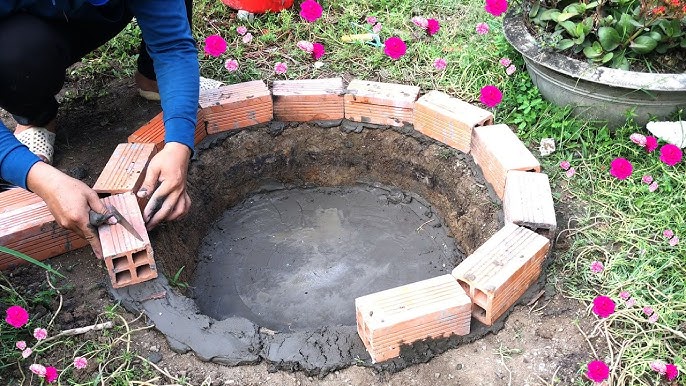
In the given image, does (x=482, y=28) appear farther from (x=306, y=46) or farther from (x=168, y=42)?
(x=168, y=42)

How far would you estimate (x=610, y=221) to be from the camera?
95.2 inches

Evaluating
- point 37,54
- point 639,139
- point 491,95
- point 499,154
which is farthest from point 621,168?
point 37,54

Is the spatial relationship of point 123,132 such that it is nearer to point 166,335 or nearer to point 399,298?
point 166,335

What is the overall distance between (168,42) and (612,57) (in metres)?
1.82

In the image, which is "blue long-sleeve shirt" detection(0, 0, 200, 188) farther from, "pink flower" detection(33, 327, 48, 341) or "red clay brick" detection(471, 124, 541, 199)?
"red clay brick" detection(471, 124, 541, 199)

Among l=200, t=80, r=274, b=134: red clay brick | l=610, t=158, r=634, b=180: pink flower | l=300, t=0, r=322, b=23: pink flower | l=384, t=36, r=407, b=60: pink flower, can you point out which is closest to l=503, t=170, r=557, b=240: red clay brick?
l=610, t=158, r=634, b=180: pink flower

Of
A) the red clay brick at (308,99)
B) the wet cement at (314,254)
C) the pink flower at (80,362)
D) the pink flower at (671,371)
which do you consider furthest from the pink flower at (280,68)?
the pink flower at (671,371)

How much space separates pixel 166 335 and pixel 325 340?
0.53m

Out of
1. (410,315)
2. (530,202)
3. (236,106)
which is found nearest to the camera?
(410,315)

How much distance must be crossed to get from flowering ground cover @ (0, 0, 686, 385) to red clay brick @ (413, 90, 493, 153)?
131 millimetres

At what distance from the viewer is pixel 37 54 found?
2350 millimetres

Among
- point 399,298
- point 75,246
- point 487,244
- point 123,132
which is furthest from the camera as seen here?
point 123,132

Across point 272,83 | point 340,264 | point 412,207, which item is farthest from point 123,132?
point 412,207

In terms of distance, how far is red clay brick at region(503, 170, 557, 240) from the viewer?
2246mm
